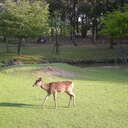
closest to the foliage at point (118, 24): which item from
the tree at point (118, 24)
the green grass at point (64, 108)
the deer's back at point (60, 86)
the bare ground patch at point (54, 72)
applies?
the tree at point (118, 24)

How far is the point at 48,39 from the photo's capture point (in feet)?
209

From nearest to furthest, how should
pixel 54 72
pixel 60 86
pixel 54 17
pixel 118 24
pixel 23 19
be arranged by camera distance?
pixel 60 86 → pixel 54 72 → pixel 23 19 → pixel 118 24 → pixel 54 17

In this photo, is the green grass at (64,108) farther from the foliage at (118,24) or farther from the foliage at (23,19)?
the foliage at (118,24)

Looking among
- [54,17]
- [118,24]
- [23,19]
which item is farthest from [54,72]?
[54,17]

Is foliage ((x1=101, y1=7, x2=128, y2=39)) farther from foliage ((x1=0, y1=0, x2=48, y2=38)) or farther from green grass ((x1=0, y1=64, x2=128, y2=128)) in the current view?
green grass ((x1=0, y1=64, x2=128, y2=128))

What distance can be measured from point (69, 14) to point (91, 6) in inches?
176

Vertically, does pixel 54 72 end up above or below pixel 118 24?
below

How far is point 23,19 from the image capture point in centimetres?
3619

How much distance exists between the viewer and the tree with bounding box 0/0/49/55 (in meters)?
36.3

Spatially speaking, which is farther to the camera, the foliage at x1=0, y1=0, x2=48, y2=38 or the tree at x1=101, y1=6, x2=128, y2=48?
the tree at x1=101, y1=6, x2=128, y2=48

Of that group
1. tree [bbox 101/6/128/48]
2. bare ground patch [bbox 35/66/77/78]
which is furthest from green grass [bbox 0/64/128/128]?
tree [bbox 101/6/128/48]

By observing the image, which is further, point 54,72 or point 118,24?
point 118,24

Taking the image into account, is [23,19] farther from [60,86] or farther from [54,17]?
[60,86]

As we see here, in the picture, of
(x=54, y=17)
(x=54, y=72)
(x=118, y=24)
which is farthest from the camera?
(x=54, y=17)
